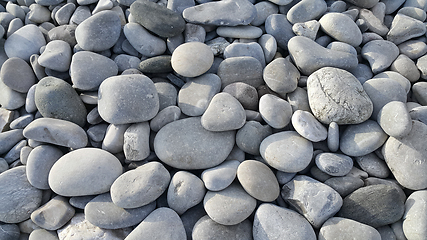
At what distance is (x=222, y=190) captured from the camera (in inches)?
65.1

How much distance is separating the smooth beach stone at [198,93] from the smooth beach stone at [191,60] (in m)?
0.07

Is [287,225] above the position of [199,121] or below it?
below

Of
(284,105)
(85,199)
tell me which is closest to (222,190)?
(284,105)

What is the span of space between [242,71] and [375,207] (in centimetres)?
124

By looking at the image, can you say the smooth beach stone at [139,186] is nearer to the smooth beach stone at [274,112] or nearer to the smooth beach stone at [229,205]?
the smooth beach stone at [229,205]

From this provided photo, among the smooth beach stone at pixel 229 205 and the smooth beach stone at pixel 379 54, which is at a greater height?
the smooth beach stone at pixel 379 54

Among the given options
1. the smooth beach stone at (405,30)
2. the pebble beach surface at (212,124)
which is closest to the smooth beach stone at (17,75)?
the pebble beach surface at (212,124)

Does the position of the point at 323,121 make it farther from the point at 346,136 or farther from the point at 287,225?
the point at 287,225

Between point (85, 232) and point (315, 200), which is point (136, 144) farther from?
point (315, 200)

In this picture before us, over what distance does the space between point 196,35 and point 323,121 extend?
46.2 inches

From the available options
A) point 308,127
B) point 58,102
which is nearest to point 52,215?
point 58,102

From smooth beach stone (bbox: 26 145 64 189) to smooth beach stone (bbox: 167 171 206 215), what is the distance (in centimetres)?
79

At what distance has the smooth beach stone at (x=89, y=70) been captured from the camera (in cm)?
192

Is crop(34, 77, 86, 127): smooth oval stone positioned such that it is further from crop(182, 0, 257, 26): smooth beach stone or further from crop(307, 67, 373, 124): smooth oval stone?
crop(307, 67, 373, 124): smooth oval stone
